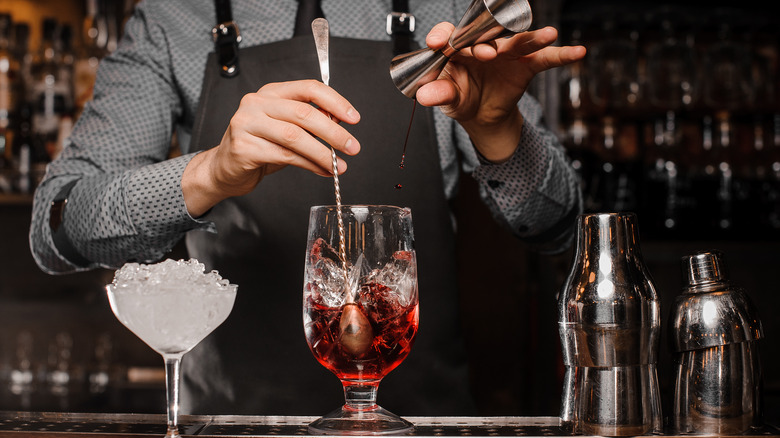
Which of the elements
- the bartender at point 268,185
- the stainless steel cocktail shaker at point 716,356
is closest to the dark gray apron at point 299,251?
the bartender at point 268,185

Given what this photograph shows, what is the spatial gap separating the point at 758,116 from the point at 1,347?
9.20ft

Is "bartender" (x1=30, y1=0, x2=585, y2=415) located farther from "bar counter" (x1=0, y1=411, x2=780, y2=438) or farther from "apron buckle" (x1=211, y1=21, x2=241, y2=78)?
"bar counter" (x1=0, y1=411, x2=780, y2=438)

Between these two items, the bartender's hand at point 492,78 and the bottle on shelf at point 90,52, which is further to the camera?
the bottle on shelf at point 90,52

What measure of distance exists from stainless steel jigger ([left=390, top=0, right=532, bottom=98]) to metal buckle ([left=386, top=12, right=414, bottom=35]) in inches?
21.0

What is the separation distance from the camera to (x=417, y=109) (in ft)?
4.86

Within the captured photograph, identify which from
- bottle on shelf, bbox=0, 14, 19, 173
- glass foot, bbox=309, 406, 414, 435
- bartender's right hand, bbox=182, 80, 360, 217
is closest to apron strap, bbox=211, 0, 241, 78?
bartender's right hand, bbox=182, 80, 360, 217

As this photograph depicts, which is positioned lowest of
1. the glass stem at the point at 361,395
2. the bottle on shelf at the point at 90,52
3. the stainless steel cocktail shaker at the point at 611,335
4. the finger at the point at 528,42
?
the glass stem at the point at 361,395

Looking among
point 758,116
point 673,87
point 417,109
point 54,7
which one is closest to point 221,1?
point 417,109

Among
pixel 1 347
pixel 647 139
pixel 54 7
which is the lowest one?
pixel 1 347

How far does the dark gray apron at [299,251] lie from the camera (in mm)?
1366

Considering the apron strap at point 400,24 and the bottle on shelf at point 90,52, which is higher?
the bottle on shelf at point 90,52

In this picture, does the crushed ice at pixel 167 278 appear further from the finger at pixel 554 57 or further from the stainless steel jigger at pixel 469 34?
the finger at pixel 554 57

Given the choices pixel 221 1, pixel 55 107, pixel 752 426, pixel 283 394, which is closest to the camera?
pixel 752 426

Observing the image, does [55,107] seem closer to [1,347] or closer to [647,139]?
[1,347]
